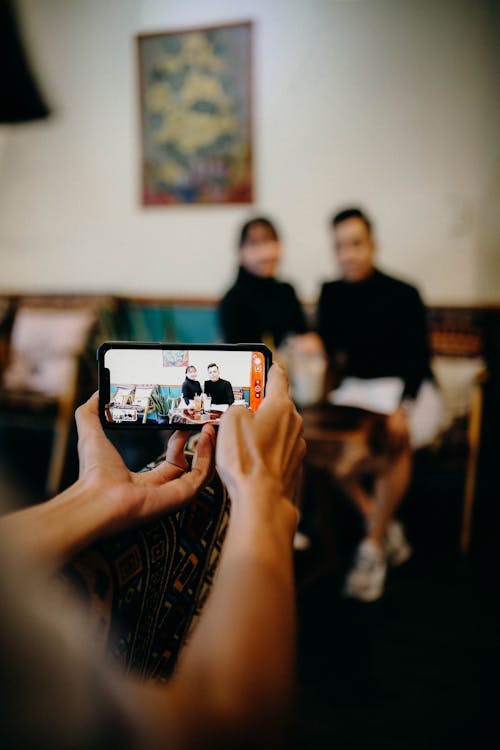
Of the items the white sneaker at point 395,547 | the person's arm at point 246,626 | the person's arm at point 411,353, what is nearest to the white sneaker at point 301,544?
A: the white sneaker at point 395,547

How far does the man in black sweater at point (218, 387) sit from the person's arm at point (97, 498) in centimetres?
4

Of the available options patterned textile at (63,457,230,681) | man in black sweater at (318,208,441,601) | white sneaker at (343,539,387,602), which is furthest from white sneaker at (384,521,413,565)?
patterned textile at (63,457,230,681)

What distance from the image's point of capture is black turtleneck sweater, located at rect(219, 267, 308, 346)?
71.0 inches

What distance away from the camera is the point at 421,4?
9.02 feet

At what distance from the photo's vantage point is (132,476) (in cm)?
60

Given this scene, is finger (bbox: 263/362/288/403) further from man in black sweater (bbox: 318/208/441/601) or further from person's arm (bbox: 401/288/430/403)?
person's arm (bbox: 401/288/430/403)

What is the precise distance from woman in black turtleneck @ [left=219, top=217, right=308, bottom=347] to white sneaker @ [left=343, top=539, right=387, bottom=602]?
2.63ft

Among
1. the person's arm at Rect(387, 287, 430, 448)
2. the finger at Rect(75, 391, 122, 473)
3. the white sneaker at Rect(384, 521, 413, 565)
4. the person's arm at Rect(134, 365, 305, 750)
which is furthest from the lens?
the white sneaker at Rect(384, 521, 413, 565)

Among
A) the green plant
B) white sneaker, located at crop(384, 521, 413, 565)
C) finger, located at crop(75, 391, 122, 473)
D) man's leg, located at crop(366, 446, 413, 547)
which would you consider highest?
the green plant

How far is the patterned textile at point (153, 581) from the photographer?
550 millimetres

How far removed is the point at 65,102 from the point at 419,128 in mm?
2127

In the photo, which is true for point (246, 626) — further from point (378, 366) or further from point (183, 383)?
point (378, 366)

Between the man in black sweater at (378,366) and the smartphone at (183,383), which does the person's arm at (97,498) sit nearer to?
the smartphone at (183,383)

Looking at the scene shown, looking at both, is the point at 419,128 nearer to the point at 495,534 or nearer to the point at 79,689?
the point at 495,534
